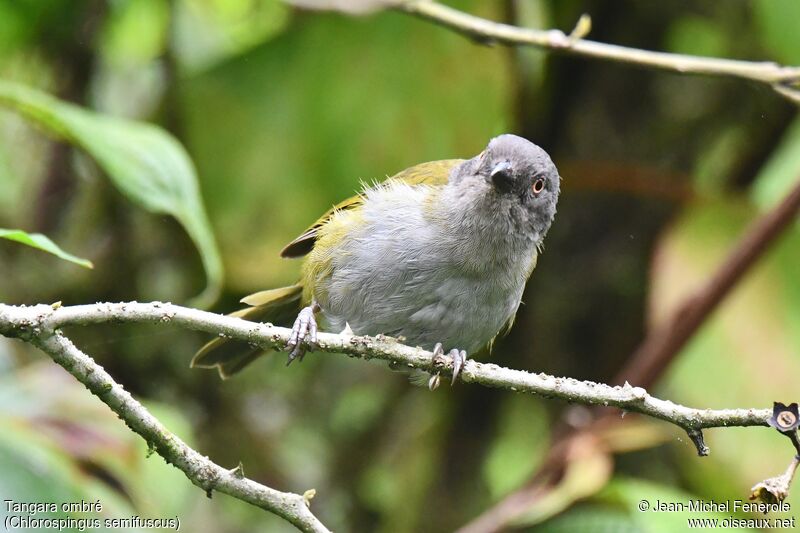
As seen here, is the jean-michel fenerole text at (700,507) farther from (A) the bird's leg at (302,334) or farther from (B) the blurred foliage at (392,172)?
(A) the bird's leg at (302,334)

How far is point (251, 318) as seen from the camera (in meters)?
3.99

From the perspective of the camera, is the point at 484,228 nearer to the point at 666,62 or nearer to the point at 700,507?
the point at 666,62

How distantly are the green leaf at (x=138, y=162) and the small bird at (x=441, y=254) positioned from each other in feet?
1.57

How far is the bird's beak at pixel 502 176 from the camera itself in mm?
3367

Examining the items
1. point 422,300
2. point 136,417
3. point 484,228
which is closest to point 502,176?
point 484,228

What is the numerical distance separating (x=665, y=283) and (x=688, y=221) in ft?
1.26

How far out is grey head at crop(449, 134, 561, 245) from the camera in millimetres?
3400

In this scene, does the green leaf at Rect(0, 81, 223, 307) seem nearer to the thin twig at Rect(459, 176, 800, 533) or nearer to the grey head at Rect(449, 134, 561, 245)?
the grey head at Rect(449, 134, 561, 245)

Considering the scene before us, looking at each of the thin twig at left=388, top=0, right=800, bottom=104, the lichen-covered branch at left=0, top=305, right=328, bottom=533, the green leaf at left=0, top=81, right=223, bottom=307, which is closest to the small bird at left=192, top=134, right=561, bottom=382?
the thin twig at left=388, top=0, right=800, bottom=104

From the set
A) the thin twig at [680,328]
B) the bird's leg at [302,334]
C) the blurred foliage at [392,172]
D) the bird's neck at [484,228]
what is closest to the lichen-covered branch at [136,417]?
the bird's leg at [302,334]

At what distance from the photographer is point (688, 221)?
14.5ft

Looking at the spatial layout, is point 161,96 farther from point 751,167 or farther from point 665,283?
point 751,167

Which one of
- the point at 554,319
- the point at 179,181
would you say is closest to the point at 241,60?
the point at 179,181

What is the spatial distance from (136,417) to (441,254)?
1.55 metres
